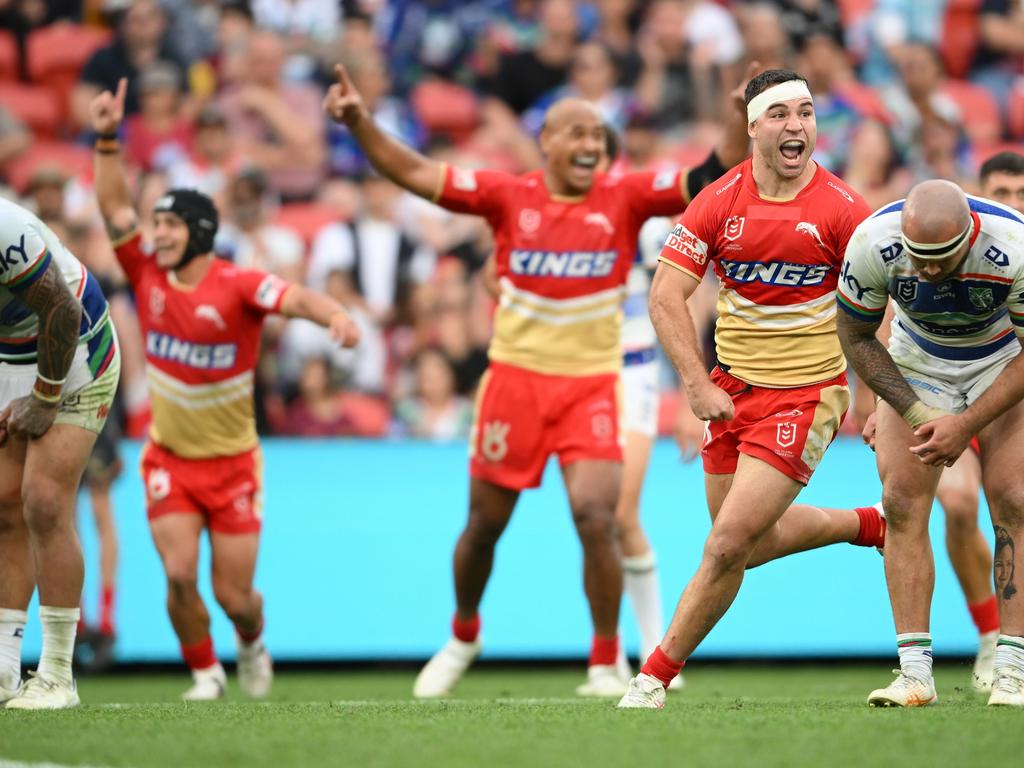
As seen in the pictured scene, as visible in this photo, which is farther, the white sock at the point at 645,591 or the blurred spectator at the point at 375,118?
the blurred spectator at the point at 375,118

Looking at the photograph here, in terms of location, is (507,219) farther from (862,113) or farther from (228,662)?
(862,113)

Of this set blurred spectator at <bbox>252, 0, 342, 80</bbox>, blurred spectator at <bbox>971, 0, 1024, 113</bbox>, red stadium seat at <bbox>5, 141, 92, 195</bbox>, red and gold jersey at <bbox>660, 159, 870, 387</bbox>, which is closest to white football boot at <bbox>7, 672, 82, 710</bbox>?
red and gold jersey at <bbox>660, 159, 870, 387</bbox>

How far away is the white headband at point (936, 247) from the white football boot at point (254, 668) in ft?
17.5

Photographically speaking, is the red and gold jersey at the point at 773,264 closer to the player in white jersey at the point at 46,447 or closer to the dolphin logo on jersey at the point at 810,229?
the dolphin logo on jersey at the point at 810,229

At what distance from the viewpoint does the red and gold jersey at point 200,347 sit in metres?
9.58

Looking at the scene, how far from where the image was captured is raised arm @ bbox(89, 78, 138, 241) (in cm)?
953

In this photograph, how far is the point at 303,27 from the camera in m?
17.0

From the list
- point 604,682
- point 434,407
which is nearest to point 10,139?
point 434,407

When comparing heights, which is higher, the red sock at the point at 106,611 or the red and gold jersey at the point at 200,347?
the red and gold jersey at the point at 200,347

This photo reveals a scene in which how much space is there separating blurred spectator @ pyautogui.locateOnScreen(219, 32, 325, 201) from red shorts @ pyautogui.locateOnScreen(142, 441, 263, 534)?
6.50 metres

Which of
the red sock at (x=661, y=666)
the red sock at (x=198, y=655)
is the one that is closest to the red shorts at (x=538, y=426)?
the red sock at (x=198, y=655)

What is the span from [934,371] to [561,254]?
2.79 metres

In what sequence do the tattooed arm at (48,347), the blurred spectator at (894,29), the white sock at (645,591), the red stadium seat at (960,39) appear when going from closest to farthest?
the tattooed arm at (48,347) → the white sock at (645,591) → the blurred spectator at (894,29) → the red stadium seat at (960,39)

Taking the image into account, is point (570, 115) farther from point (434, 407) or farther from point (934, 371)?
point (434, 407)
